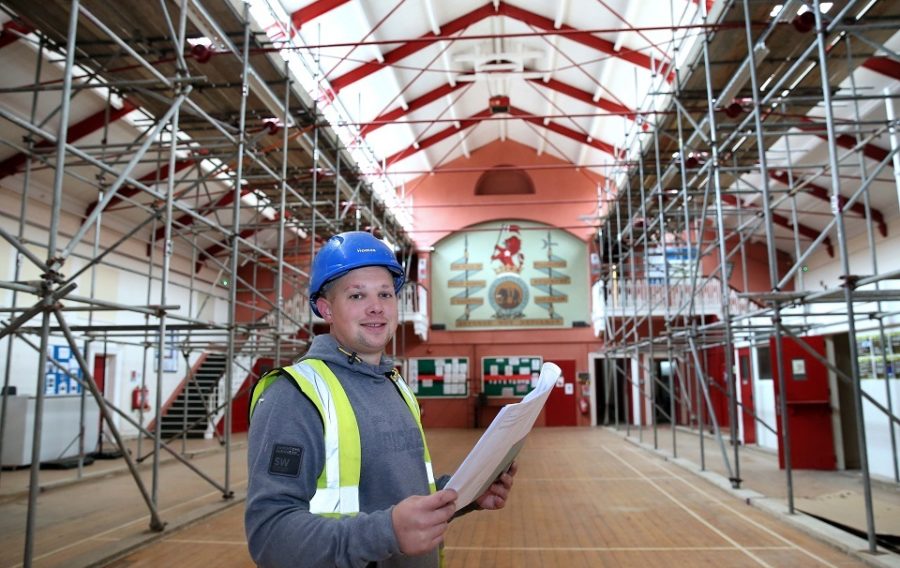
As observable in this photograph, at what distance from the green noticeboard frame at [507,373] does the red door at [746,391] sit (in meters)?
6.55

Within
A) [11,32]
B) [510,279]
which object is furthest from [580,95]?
[11,32]

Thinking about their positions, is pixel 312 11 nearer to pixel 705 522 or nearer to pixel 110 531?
pixel 110 531

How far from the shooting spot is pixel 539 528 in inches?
215

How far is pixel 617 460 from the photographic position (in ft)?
Answer: 32.5

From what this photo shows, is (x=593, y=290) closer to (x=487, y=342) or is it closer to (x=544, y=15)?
(x=487, y=342)

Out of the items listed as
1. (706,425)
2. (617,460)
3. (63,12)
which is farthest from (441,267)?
(63,12)

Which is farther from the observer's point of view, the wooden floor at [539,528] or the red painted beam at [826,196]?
the red painted beam at [826,196]

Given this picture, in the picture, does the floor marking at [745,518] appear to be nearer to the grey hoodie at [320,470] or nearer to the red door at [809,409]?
the red door at [809,409]

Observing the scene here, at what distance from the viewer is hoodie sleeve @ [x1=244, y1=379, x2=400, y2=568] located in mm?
1186

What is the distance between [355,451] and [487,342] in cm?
1718

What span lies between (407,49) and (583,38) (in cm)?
333

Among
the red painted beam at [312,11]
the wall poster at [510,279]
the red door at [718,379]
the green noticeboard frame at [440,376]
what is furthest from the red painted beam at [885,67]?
the green noticeboard frame at [440,376]

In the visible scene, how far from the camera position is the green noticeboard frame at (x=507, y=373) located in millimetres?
18172

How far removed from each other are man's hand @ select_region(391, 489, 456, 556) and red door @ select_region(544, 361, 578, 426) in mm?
16823
